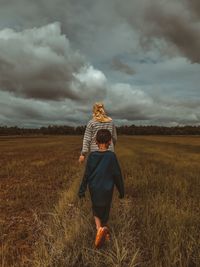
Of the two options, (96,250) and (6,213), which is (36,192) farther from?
(96,250)

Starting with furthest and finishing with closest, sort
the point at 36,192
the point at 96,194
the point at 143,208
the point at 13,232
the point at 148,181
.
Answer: the point at 148,181, the point at 36,192, the point at 143,208, the point at 13,232, the point at 96,194

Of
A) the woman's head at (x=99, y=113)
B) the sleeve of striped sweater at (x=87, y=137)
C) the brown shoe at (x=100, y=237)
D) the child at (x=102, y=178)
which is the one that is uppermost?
the woman's head at (x=99, y=113)

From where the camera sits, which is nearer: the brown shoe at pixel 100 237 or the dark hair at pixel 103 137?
the brown shoe at pixel 100 237

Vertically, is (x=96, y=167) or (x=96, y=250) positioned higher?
(x=96, y=167)

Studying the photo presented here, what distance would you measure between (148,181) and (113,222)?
6.15 metres

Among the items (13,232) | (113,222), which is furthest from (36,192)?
(113,222)

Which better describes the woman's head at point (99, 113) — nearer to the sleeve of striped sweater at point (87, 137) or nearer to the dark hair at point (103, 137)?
the sleeve of striped sweater at point (87, 137)

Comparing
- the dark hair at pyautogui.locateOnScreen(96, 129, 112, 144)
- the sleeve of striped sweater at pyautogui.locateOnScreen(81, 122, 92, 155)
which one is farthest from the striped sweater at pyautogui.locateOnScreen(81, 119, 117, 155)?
the dark hair at pyautogui.locateOnScreen(96, 129, 112, 144)

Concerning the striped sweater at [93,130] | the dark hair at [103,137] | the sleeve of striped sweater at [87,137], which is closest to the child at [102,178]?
the dark hair at [103,137]

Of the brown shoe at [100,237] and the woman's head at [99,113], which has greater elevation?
the woman's head at [99,113]

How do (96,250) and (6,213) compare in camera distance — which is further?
(6,213)

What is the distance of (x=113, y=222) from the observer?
18.6ft

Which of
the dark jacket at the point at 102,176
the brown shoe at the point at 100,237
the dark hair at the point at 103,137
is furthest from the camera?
the dark hair at the point at 103,137

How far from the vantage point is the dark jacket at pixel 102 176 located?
499cm
